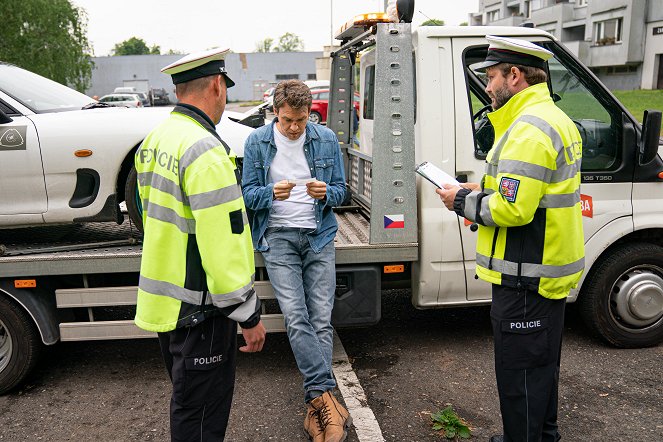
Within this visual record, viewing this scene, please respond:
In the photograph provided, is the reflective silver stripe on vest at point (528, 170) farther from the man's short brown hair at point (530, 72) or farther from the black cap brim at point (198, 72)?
the black cap brim at point (198, 72)

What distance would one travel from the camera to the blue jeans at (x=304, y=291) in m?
3.53

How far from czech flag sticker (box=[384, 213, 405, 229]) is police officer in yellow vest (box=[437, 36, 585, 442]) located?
1.04 m

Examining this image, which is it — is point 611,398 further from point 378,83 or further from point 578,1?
point 578,1

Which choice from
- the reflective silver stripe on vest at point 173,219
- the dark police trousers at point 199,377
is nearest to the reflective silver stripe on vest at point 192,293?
the dark police trousers at point 199,377

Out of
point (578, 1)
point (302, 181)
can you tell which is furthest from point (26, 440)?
point (578, 1)

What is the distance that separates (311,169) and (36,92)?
227cm

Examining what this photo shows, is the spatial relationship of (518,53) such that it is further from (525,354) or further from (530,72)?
(525,354)

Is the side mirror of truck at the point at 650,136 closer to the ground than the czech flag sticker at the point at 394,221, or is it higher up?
higher up

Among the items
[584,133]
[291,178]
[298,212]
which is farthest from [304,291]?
[584,133]

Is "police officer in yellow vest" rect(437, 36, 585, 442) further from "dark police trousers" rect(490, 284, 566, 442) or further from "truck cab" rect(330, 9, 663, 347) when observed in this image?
"truck cab" rect(330, 9, 663, 347)

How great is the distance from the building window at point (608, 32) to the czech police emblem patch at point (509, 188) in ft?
146

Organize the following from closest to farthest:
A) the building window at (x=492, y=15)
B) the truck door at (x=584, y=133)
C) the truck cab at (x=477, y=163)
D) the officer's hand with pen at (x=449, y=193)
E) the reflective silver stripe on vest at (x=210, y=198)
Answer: the reflective silver stripe on vest at (x=210, y=198), the officer's hand with pen at (x=449, y=193), the truck cab at (x=477, y=163), the truck door at (x=584, y=133), the building window at (x=492, y=15)

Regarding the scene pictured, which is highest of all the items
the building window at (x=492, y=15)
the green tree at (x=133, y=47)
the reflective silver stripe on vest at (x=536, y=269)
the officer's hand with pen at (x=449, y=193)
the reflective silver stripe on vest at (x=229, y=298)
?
the green tree at (x=133, y=47)

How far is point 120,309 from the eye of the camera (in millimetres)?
4789
